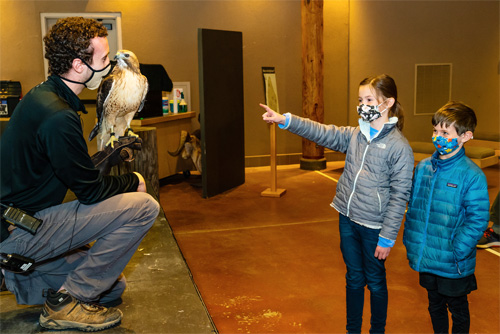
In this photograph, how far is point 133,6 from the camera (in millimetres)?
7625

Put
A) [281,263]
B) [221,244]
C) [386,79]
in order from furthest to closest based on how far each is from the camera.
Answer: [221,244] → [281,263] → [386,79]

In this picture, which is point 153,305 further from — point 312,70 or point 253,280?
point 312,70

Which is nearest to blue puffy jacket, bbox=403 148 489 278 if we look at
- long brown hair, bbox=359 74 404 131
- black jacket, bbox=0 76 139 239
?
long brown hair, bbox=359 74 404 131

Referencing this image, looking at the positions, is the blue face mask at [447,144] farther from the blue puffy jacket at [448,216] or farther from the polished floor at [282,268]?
the polished floor at [282,268]

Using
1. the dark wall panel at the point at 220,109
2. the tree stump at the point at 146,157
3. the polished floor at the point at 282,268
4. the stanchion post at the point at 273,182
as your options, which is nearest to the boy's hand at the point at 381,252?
the polished floor at the point at 282,268

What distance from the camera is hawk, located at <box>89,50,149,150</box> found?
124 inches

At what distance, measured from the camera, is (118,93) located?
10.3 ft

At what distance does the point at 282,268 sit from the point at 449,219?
1.89m

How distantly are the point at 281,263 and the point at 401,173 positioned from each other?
6.31 feet

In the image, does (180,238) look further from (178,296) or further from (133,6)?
(133,6)

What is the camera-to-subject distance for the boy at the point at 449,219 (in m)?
2.35

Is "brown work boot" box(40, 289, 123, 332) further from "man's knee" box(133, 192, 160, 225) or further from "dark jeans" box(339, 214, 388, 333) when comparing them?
"dark jeans" box(339, 214, 388, 333)

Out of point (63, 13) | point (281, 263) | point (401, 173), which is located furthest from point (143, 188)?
point (63, 13)

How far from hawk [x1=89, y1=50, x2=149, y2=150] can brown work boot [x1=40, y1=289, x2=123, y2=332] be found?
1.13 meters
